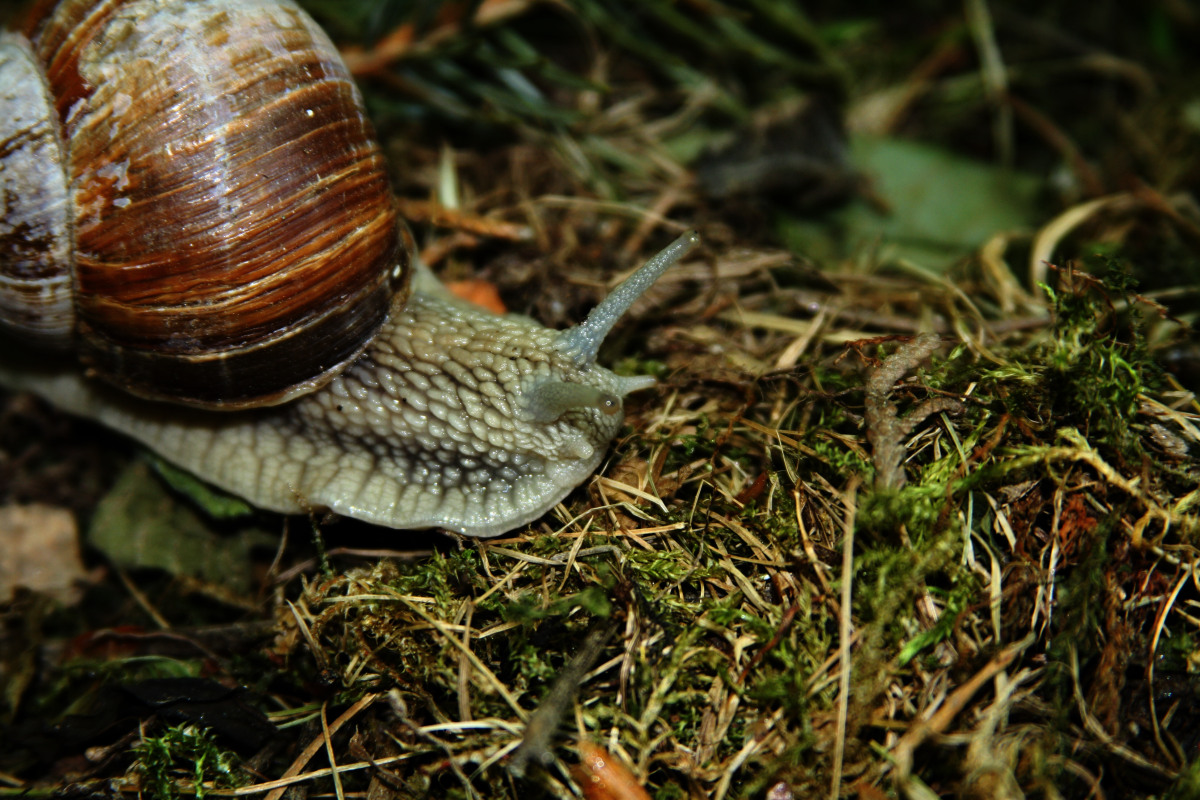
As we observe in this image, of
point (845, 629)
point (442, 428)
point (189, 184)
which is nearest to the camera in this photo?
point (845, 629)

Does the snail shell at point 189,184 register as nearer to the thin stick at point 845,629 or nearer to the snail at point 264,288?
the snail at point 264,288

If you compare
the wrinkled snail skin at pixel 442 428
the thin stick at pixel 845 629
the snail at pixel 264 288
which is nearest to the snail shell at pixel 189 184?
the snail at pixel 264 288

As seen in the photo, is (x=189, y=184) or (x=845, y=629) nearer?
(x=845, y=629)

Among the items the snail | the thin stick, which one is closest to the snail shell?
the snail

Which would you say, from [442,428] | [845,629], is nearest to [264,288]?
[442,428]

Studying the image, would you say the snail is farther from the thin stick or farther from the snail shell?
the thin stick

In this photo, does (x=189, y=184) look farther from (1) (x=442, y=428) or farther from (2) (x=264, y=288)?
(1) (x=442, y=428)

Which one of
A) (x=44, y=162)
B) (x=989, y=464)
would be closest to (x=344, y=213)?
(x=44, y=162)

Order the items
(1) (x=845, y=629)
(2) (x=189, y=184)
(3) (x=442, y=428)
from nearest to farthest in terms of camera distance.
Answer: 1. (1) (x=845, y=629)
2. (2) (x=189, y=184)
3. (3) (x=442, y=428)
